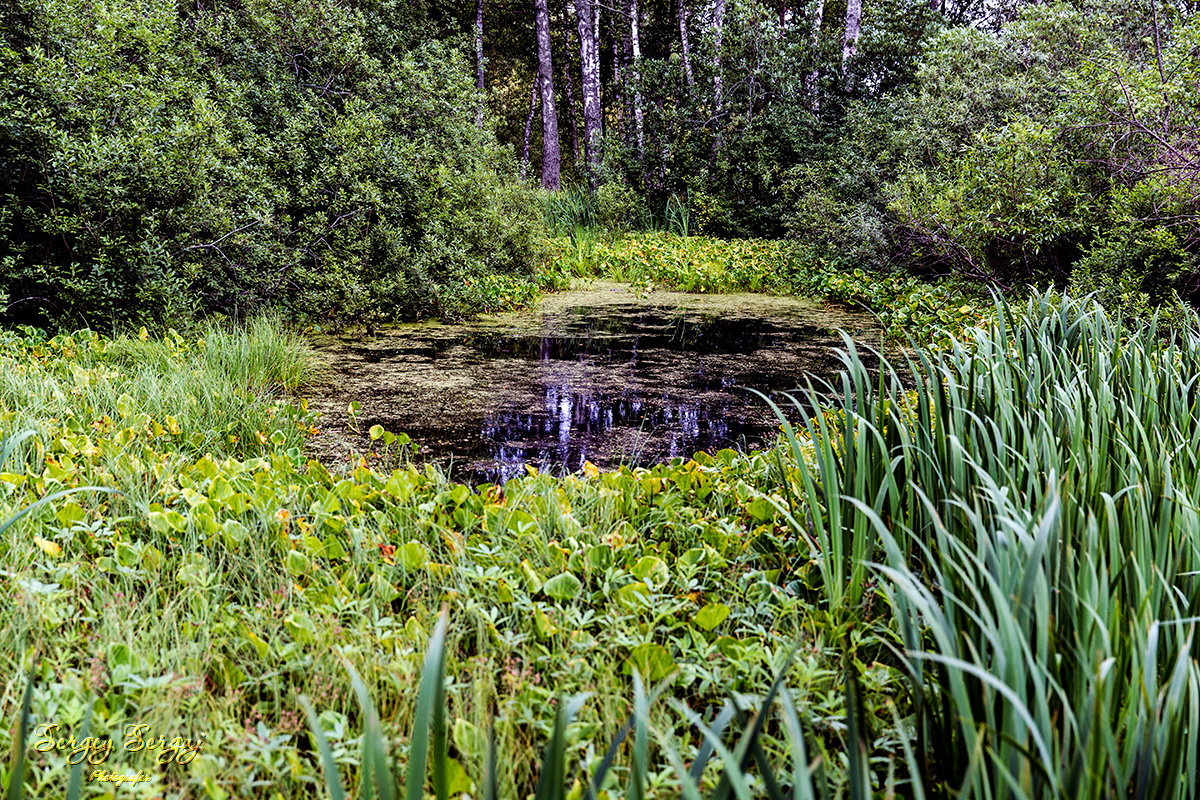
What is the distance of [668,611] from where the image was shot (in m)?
1.73

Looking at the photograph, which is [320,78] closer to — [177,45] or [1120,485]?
[177,45]

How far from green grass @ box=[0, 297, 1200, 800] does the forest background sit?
77.5 inches

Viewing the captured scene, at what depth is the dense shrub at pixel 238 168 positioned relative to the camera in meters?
4.09

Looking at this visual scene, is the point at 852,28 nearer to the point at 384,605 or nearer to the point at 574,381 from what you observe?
the point at 574,381

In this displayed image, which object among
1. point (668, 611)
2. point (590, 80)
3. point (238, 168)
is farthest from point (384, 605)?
point (590, 80)

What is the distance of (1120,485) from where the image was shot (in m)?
1.71

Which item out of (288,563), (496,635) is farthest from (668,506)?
(288,563)

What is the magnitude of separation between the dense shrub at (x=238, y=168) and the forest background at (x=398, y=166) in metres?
0.02

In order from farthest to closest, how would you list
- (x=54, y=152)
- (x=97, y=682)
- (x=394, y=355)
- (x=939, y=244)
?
(x=939, y=244), (x=394, y=355), (x=54, y=152), (x=97, y=682)

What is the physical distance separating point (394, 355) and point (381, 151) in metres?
1.81

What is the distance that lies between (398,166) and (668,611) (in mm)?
4917

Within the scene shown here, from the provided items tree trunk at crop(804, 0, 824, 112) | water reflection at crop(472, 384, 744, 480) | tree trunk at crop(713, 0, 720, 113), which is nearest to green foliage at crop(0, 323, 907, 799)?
water reflection at crop(472, 384, 744, 480)

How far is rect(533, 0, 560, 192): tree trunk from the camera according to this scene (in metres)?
12.1

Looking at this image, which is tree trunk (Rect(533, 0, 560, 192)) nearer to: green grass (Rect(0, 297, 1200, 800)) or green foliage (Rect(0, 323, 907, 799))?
green foliage (Rect(0, 323, 907, 799))
